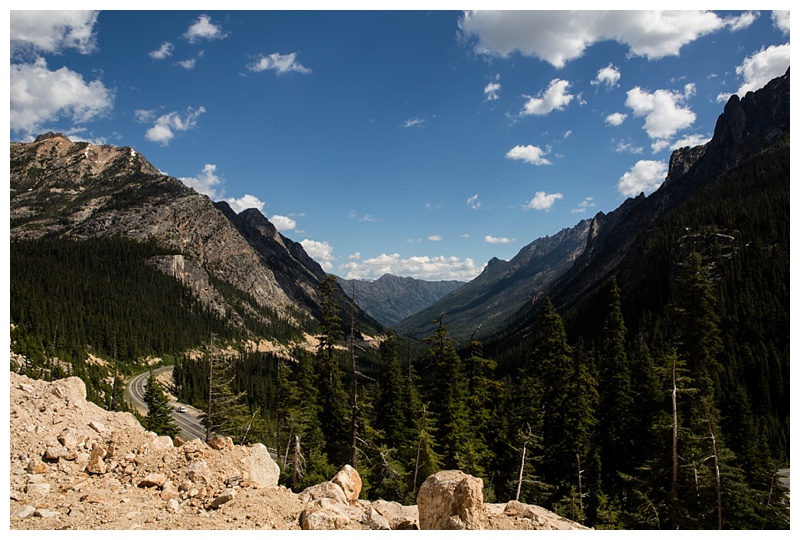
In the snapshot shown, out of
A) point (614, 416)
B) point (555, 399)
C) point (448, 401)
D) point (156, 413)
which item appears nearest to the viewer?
point (448, 401)

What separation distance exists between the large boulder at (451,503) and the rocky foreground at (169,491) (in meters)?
0.02

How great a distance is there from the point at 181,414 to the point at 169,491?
7868cm

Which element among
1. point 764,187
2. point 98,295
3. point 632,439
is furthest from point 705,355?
point 98,295

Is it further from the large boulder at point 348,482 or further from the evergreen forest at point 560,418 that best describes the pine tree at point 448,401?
the large boulder at point 348,482

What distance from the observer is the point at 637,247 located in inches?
5851

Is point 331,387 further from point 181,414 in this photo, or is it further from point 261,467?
point 181,414

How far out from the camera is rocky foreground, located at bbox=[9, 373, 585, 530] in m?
7.30

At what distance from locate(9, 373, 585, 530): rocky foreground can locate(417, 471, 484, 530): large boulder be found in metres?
0.02

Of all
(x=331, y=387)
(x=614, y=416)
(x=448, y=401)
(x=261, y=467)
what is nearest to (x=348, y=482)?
(x=261, y=467)

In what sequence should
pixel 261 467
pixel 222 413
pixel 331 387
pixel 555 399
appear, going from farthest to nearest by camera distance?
pixel 331 387 → pixel 222 413 → pixel 555 399 → pixel 261 467

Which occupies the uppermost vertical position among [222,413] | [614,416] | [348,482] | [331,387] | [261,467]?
[331,387]

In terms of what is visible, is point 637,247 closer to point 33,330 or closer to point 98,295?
point 33,330

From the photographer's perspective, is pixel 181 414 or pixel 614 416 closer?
pixel 614 416

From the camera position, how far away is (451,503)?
8148mm
